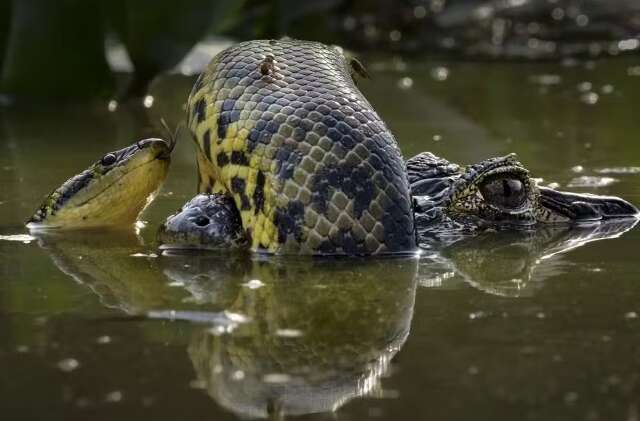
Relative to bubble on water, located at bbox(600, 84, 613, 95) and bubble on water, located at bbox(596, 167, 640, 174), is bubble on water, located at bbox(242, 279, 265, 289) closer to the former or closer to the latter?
bubble on water, located at bbox(596, 167, 640, 174)

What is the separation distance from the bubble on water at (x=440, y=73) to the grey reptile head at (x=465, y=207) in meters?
6.40

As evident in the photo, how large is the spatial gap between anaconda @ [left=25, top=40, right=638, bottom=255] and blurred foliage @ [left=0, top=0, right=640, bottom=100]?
4.28m

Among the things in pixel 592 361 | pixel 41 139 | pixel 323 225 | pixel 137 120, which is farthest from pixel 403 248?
pixel 137 120

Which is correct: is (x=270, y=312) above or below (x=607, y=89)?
below

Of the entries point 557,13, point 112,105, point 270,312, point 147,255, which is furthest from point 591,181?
point 557,13

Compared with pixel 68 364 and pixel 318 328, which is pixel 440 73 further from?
pixel 68 364

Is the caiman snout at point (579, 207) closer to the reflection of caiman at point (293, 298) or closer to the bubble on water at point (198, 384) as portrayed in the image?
the reflection of caiman at point (293, 298)

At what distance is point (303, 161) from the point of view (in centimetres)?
569

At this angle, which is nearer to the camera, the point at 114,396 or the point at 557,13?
the point at 114,396

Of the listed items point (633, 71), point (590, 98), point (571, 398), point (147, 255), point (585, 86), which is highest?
point (633, 71)

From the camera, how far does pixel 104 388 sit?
4.09m

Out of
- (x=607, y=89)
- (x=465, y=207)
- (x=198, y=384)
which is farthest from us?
(x=607, y=89)

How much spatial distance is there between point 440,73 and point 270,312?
8717 millimetres

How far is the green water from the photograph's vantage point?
4016 millimetres
